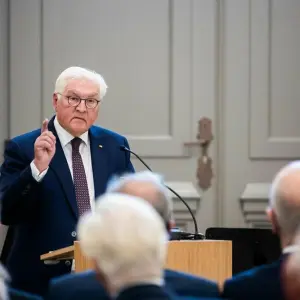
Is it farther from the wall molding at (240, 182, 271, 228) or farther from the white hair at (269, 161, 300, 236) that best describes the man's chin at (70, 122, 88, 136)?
the wall molding at (240, 182, 271, 228)

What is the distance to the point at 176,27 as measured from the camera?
521 centimetres

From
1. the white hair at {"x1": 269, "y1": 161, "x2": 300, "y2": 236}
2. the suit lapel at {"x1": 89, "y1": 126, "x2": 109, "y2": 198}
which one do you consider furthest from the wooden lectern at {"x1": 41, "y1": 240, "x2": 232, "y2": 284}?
Answer: the white hair at {"x1": 269, "y1": 161, "x2": 300, "y2": 236}

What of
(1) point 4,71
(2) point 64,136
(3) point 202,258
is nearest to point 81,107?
(2) point 64,136

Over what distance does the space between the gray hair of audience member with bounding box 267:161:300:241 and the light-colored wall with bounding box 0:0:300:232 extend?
3.20 metres

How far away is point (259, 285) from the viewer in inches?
75.2

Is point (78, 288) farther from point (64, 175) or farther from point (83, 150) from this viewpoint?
point (83, 150)

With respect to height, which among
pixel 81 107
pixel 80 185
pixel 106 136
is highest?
pixel 81 107

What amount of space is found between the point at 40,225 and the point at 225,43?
2392 millimetres

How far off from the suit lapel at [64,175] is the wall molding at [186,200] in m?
1.85

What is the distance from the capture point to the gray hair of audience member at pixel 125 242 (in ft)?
5.07

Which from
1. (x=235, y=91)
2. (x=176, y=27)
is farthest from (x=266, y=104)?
(x=176, y=27)

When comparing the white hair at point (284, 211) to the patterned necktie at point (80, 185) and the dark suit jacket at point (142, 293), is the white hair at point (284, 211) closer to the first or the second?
the dark suit jacket at point (142, 293)

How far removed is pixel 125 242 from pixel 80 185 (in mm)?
1850

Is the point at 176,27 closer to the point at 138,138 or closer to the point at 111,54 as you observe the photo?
the point at 111,54
